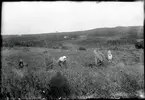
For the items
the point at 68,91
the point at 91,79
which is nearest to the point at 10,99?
the point at 68,91

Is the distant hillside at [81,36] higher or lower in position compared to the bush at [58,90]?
higher

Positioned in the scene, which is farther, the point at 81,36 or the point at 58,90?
the point at 81,36

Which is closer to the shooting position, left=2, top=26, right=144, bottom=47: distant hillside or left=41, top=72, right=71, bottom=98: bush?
left=41, top=72, right=71, bottom=98: bush

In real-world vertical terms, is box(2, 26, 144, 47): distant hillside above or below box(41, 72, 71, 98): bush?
above

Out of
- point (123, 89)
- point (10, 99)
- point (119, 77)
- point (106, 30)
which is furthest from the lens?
point (106, 30)

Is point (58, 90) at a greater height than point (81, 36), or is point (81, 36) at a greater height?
point (81, 36)

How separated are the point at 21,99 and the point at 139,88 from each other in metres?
4.12

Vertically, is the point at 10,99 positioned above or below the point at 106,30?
below

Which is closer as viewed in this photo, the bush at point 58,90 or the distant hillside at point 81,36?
the bush at point 58,90

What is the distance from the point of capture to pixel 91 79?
7.59 meters

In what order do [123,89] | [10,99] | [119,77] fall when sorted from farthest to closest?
[119,77], [123,89], [10,99]

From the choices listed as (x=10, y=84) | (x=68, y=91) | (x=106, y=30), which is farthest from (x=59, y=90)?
(x=106, y=30)

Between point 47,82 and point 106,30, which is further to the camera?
point 106,30

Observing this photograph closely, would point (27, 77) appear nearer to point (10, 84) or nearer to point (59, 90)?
point (10, 84)
